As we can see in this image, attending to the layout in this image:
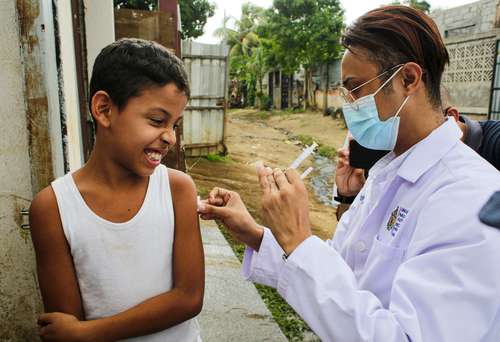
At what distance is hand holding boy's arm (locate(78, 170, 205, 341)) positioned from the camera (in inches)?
48.3

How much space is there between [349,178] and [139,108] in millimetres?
1366

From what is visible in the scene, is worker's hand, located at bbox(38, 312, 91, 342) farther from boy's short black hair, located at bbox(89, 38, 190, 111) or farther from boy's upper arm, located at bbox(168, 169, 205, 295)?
boy's short black hair, located at bbox(89, 38, 190, 111)

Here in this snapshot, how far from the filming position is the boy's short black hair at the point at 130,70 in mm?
1278

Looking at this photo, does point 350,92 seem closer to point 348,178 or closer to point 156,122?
point 156,122

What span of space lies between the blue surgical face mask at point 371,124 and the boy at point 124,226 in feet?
2.05

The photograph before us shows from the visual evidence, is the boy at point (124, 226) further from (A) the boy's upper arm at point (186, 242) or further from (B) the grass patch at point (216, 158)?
(B) the grass patch at point (216, 158)

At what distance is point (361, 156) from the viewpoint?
204 centimetres

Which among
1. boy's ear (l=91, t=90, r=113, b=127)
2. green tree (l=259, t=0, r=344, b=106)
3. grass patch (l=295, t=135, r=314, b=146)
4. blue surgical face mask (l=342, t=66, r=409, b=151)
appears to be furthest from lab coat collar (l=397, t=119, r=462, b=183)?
green tree (l=259, t=0, r=344, b=106)

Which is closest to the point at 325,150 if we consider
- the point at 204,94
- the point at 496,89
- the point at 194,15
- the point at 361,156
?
the point at 496,89

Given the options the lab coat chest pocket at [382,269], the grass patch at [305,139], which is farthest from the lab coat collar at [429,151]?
the grass patch at [305,139]

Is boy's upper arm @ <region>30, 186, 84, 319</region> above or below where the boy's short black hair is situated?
below

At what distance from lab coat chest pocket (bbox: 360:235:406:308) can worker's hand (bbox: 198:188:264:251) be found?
55 centimetres

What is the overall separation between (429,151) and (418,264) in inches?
15.0

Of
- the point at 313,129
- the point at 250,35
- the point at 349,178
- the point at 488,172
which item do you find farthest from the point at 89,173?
the point at 250,35
